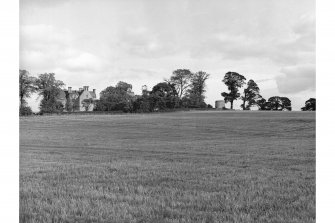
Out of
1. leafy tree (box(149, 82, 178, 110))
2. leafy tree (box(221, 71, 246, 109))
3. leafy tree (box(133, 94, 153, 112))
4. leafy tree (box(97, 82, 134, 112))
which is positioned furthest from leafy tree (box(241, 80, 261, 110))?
leafy tree (box(97, 82, 134, 112))

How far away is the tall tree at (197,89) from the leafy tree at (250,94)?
92 cm

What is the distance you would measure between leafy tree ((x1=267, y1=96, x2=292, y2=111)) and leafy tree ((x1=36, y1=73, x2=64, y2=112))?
5.20 metres

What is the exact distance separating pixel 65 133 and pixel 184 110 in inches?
273

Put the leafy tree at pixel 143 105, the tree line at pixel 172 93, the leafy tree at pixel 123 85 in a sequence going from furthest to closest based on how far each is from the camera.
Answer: the leafy tree at pixel 143 105 → the leafy tree at pixel 123 85 → the tree line at pixel 172 93

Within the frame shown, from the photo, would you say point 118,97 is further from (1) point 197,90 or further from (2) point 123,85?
(1) point 197,90

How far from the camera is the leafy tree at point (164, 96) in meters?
8.14

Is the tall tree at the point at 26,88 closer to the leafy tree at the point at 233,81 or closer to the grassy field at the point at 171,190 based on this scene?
the grassy field at the point at 171,190

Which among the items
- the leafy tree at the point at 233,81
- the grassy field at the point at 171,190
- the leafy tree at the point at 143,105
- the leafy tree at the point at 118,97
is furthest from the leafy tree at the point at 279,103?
the leafy tree at the point at 118,97

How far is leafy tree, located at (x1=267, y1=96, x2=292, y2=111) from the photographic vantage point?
6999 mm

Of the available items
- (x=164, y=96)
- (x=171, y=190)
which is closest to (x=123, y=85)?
(x=164, y=96)

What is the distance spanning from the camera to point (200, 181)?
5746 mm

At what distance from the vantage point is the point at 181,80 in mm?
8156

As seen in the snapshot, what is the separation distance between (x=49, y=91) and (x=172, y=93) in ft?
12.6
